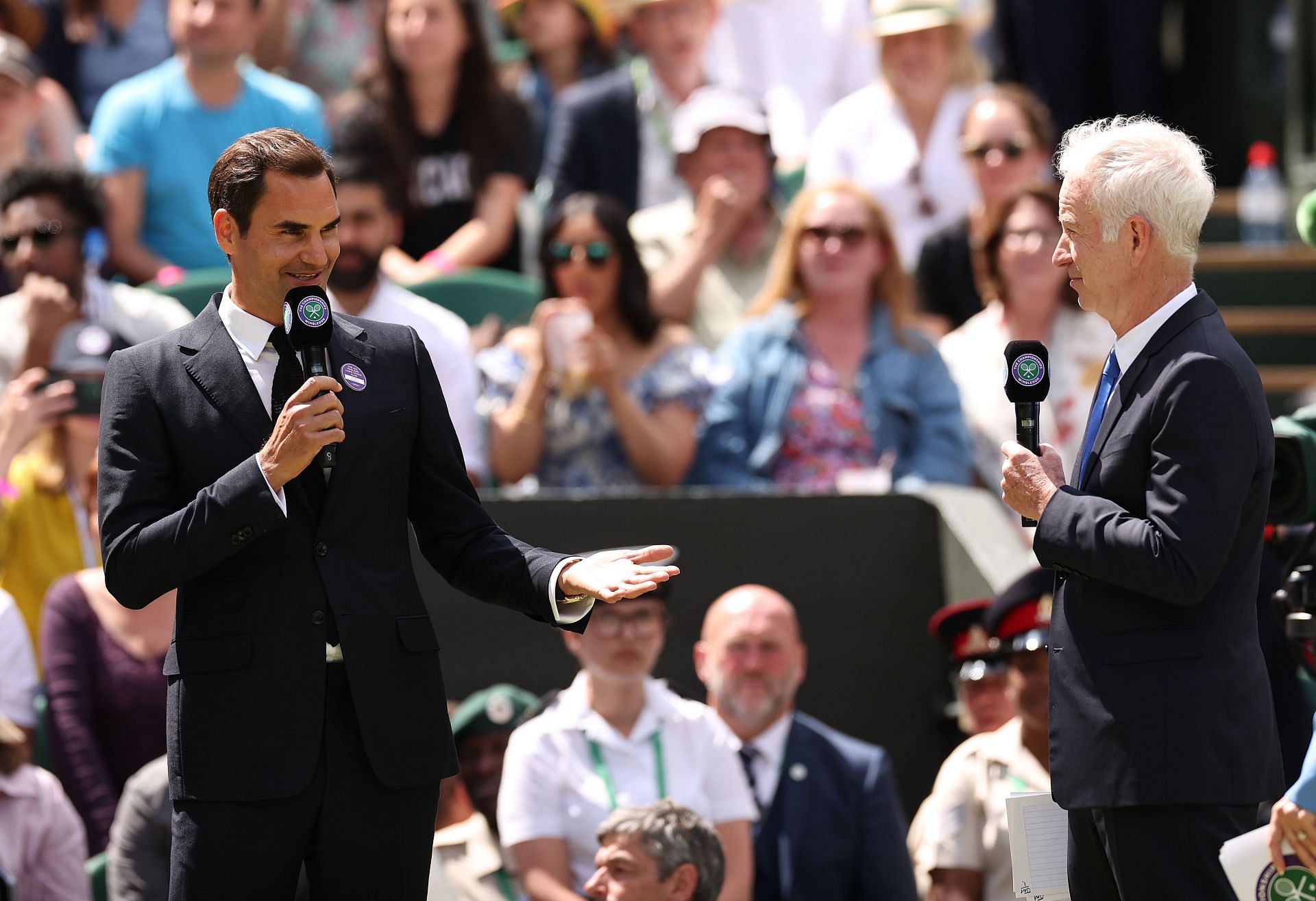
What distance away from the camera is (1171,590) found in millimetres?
3098

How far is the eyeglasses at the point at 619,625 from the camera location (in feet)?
18.0

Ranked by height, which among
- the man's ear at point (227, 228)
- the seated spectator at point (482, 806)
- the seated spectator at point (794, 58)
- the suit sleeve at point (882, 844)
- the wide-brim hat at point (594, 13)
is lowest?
the suit sleeve at point (882, 844)

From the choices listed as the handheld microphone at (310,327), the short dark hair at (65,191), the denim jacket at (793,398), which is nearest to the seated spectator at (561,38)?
the denim jacket at (793,398)

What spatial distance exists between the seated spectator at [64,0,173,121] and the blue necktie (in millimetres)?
6748

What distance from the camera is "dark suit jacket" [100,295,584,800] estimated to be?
308cm

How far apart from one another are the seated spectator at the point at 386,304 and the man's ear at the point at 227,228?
3.60 meters

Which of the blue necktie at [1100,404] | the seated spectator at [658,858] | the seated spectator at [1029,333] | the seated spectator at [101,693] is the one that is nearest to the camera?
the blue necktie at [1100,404]

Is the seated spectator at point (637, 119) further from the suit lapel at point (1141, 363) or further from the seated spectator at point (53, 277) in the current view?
the suit lapel at point (1141, 363)

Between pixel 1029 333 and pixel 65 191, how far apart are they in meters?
3.41

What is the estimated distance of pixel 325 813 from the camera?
10.3 ft

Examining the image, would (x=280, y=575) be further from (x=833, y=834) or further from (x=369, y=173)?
(x=369, y=173)

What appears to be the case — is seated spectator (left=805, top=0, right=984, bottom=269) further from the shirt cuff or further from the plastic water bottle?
the shirt cuff

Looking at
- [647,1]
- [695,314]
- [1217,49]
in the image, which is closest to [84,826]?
[695,314]

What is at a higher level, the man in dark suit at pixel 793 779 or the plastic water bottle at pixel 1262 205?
the plastic water bottle at pixel 1262 205
